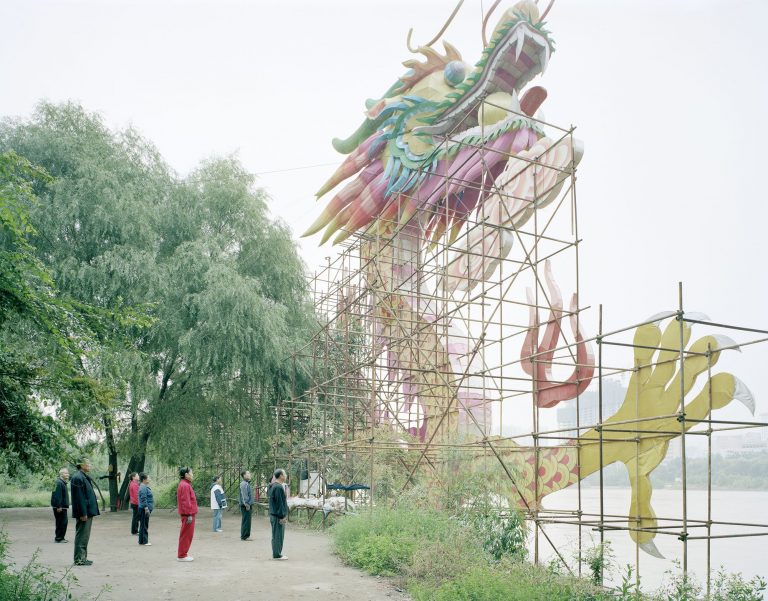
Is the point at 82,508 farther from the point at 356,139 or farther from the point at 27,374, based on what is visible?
the point at 356,139

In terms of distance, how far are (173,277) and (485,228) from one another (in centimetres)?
794

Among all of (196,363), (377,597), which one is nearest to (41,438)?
(377,597)

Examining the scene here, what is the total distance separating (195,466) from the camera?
19.6 m

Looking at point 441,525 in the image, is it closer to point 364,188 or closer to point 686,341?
point 686,341

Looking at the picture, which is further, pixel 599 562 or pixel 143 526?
pixel 143 526

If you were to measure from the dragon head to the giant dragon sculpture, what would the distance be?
3cm

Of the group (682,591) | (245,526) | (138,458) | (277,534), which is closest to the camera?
(682,591)

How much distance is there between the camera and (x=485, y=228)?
16.0 meters

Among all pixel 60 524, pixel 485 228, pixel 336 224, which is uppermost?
pixel 336 224

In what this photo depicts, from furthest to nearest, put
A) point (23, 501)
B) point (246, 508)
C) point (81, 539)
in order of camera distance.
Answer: point (23, 501) → point (246, 508) → point (81, 539)

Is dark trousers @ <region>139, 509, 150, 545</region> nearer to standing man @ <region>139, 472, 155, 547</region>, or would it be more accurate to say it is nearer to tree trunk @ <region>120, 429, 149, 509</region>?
standing man @ <region>139, 472, 155, 547</region>

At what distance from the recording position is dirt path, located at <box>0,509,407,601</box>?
7.55 metres

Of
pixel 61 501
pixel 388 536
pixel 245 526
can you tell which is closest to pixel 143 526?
pixel 61 501

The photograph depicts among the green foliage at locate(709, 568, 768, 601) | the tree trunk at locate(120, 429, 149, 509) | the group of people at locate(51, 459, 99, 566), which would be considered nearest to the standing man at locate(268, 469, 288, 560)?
the group of people at locate(51, 459, 99, 566)
